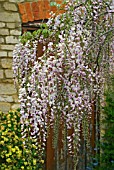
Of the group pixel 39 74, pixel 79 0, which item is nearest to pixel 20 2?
pixel 79 0

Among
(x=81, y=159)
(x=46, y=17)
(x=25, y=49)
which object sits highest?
(x=46, y=17)

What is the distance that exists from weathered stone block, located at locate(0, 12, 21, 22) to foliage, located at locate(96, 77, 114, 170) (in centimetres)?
142

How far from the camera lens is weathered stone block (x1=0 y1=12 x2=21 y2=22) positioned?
181 inches

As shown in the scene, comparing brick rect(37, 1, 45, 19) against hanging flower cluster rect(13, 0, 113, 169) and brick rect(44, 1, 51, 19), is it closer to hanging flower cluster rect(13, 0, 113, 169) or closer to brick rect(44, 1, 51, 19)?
brick rect(44, 1, 51, 19)

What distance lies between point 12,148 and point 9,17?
159cm

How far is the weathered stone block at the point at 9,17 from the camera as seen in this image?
4.61 metres

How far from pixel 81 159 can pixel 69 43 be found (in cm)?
219

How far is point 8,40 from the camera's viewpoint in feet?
15.1

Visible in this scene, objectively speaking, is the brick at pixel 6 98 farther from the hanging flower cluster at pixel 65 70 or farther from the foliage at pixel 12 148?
the hanging flower cluster at pixel 65 70

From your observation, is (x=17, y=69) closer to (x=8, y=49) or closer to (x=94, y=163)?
(x=8, y=49)

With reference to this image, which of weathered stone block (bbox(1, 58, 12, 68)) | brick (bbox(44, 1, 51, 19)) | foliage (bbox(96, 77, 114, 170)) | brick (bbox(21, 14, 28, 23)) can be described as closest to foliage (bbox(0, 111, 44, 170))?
weathered stone block (bbox(1, 58, 12, 68))

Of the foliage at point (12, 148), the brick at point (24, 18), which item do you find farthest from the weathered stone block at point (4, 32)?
the foliage at point (12, 148)

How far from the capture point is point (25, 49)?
3484mm

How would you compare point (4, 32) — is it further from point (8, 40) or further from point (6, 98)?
point (6, 98)
